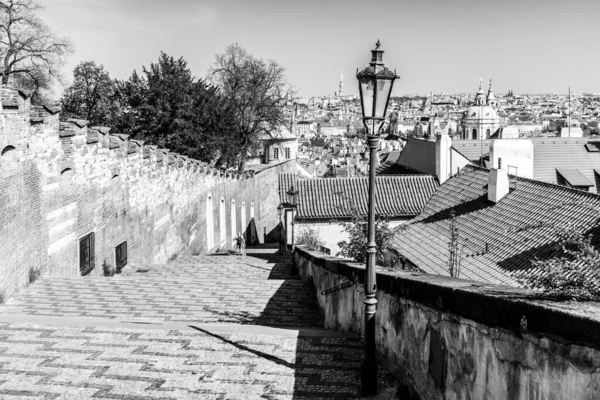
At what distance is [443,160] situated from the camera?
32625 mm

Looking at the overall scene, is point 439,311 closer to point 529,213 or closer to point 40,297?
point 40,297

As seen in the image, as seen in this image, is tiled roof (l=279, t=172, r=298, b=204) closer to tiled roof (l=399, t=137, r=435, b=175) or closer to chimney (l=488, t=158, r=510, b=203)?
tiled roof (l=399, t=137, r=435, b=175)

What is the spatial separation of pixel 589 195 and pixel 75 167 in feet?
45.8

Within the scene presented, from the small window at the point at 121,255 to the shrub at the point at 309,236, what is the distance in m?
7.26

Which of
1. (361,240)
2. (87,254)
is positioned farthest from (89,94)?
(361,240)

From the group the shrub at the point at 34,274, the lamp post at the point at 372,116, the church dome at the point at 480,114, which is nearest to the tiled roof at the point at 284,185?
the shrub at the point at 34,274

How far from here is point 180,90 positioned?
123 feet

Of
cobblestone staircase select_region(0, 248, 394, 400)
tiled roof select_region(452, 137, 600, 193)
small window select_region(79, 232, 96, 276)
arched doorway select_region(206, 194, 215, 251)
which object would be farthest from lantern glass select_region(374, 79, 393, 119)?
tiled roof select_region(452, 137, 600, 193)

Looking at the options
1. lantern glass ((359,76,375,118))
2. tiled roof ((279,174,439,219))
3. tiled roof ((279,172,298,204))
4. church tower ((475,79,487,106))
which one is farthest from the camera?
church tower ((475,79,487,106))

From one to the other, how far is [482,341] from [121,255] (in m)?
15.5

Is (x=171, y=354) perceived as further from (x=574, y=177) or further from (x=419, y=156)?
(x=574, y=177)

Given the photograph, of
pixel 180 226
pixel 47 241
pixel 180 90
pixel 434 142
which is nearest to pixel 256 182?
pixel 180 90

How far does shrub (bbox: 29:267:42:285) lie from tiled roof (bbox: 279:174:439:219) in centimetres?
1520

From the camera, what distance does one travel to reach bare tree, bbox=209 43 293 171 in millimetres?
49844
